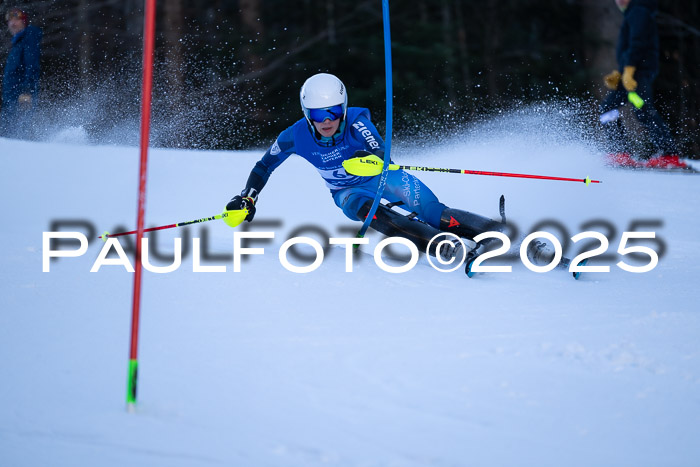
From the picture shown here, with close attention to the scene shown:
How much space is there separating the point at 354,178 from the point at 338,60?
8.67m

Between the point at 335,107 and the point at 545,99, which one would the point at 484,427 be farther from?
the point at 545,99

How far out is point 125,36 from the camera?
1407cm

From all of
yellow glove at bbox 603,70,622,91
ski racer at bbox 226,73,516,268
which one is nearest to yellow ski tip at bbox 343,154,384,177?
ski racer at bbox 226,73,516,268

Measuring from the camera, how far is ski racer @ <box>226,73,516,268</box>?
423 cm

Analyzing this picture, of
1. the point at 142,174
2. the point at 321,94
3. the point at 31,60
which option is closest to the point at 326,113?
the point at 321,94

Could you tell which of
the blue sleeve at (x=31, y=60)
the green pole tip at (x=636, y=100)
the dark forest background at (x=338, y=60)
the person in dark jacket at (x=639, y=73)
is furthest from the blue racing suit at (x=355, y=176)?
the dark forest background at (x=338, y=60)

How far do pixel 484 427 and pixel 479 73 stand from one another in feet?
41.4

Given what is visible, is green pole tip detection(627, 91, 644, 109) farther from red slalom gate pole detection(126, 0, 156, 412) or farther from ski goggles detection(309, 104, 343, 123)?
red slalom gate pole detection(126, 0, 156, 412)

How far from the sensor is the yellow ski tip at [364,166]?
4.18 m

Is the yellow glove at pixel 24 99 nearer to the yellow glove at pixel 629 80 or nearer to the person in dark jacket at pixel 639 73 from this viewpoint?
the person in dark jacket at pixel 639 73

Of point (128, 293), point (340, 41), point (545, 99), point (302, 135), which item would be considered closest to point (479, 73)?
point (545, 99)

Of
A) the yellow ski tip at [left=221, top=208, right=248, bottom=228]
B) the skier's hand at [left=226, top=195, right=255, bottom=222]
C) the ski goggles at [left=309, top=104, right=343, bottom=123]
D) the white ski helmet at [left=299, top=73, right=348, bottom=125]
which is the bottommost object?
the yellow ski tip at [left=221, top=208, right=248, bottom=228]

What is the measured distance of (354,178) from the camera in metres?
4.59

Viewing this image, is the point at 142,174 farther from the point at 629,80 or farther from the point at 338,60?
the point at 338,60
